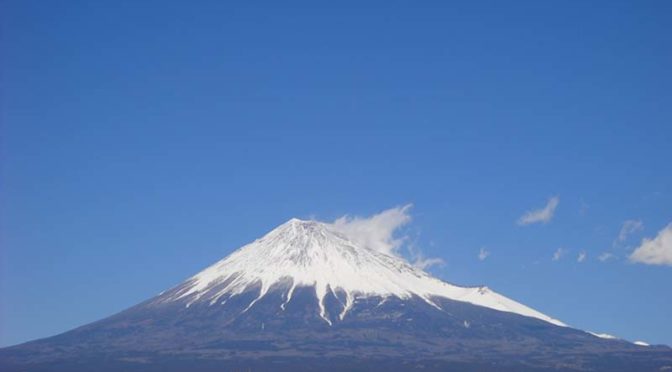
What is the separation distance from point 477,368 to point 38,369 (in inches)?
3344

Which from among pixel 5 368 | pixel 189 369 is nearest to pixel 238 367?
pixel 189 369


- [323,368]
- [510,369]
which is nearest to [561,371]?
[510,369]

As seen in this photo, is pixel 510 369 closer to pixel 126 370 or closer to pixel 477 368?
pixel 477 368

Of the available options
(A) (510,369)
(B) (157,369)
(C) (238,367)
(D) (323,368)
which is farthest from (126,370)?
(A) (510,369)

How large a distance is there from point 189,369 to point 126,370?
1216 cm

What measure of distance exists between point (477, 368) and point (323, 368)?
97.7 feet

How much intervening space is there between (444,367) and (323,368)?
23480 mm

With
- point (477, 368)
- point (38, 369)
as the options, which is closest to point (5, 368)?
point (38, 369)

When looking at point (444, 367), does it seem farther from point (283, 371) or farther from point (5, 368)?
point (5, 368)

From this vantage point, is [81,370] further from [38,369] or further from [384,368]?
[384,368]

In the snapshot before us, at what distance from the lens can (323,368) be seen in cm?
19950

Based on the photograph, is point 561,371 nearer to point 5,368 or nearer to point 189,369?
point 189,369

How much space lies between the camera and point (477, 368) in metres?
198

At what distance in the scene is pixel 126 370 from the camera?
19725 cm
